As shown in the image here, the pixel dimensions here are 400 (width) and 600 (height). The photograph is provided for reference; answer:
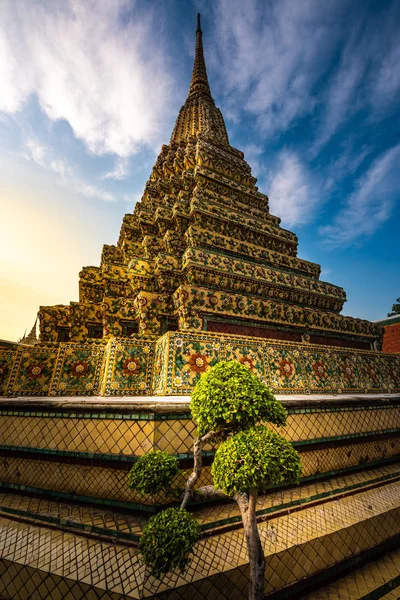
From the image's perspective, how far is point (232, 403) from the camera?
1.62m

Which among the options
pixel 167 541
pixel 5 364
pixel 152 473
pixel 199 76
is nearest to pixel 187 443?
pixel 152 473

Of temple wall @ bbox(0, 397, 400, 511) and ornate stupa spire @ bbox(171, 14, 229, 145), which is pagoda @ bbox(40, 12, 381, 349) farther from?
ornate stupa spire @ bbox(171, 14, 229, 145)

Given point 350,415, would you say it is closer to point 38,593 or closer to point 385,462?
point 385,462

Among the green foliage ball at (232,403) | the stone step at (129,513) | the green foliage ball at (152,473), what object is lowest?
the stone step at (129,513)

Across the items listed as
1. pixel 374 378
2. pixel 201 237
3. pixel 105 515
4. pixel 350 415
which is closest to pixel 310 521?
pixel 350 415

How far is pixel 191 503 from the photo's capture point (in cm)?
206

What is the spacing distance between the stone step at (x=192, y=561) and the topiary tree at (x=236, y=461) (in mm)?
284

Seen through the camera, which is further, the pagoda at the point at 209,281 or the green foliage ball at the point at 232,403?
→ the pagoda at the point at 209,281

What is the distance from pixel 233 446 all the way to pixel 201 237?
548cm

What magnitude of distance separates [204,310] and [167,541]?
12.3ft

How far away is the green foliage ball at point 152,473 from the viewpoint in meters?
1.68

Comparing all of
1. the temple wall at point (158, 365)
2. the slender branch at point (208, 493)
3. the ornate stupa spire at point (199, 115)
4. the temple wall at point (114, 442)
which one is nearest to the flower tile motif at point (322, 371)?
the temple wall at point (158, 365)

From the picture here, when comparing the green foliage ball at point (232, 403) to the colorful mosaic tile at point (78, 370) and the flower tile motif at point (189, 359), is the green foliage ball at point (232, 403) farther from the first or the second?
the colorful mosaic tile at point (78, 370)

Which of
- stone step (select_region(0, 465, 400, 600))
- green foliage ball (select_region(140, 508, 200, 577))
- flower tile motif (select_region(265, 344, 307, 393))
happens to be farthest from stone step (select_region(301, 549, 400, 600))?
flower tile motif (select_region(265, 344, 307, 393))
